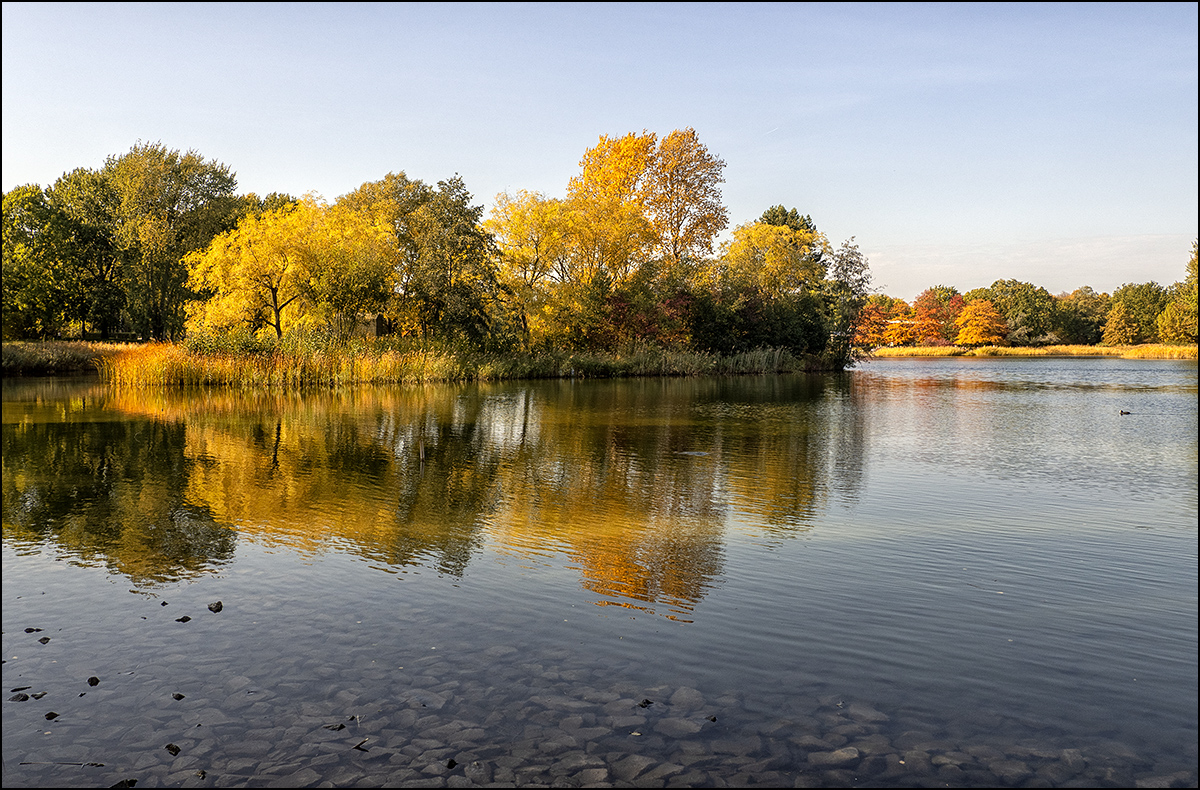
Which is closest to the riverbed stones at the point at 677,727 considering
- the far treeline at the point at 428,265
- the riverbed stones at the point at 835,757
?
the riverbed stones at the point at 835,757

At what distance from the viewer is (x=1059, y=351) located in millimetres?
100812

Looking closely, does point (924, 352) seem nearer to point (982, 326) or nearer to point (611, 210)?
point (982, 326)

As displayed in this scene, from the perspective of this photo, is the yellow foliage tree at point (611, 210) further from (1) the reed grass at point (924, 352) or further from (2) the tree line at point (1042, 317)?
(1) the reed grass at point (924, 352)

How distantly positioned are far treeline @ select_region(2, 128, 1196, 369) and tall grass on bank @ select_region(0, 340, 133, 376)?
5.15 meters

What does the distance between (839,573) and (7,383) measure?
3967 cm

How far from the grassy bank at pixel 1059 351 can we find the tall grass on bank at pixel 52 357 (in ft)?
281

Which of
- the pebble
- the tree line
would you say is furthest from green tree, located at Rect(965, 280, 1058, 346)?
the pebble

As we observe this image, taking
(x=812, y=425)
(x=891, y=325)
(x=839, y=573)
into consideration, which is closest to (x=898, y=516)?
(x=839, y=573)

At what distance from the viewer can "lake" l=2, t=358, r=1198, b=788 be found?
4.56 m

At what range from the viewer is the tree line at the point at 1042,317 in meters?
90.1

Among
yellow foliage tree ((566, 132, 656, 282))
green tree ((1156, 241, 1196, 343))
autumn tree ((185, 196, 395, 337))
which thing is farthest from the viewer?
green tree ((1156, 241, 1196, 343))

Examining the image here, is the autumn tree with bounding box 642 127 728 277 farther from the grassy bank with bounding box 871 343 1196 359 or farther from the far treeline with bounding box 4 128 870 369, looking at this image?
the grassy bank with bounding box 871 343 1196 359

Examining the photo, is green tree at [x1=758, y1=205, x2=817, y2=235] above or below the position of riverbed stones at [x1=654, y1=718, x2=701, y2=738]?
above

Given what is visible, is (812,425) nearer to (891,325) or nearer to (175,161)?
(175,161)
